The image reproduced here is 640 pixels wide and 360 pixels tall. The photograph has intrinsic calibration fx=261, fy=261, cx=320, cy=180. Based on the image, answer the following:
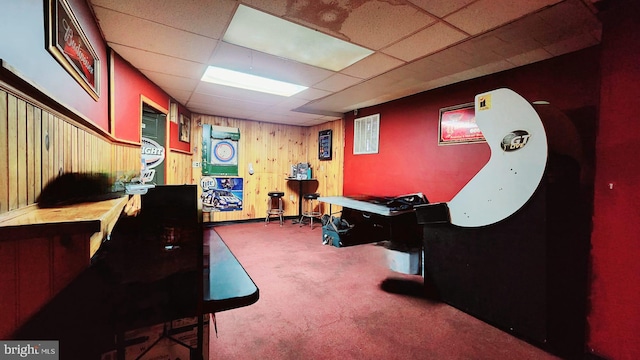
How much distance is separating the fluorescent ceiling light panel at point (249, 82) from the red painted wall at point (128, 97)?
2.39ft

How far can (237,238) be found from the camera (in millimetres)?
4895

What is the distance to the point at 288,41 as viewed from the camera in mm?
2453

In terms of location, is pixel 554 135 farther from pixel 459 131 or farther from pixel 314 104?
pixel 314 104

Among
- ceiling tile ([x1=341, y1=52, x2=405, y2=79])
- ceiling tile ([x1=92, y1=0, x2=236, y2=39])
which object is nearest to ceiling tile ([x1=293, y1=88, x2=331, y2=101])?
ceiling tile ([x1=341, y1=52, x2=405, y2=79])

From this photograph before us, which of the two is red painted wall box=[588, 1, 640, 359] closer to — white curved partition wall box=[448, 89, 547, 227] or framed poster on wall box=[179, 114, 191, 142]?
white curved partition wall box=[448, 89, 547, 227]

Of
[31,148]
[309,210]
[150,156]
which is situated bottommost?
[309,210]

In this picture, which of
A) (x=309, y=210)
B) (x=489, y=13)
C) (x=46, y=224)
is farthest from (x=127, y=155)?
(x=309, y=210)

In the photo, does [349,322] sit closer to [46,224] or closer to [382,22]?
[46,224]

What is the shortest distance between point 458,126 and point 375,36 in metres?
1.83

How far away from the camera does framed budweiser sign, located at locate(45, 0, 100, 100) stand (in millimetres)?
1297

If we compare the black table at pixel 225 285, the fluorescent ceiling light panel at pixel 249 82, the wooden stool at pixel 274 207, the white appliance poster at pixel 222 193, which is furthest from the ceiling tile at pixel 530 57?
the white appliance poster at pixel 222 193

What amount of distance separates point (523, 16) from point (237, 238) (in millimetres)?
4841

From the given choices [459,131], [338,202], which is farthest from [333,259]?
[459,131]

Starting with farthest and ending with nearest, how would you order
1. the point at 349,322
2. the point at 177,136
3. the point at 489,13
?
the point at 177,136 < the point at 349,322 < the point at 489,13
